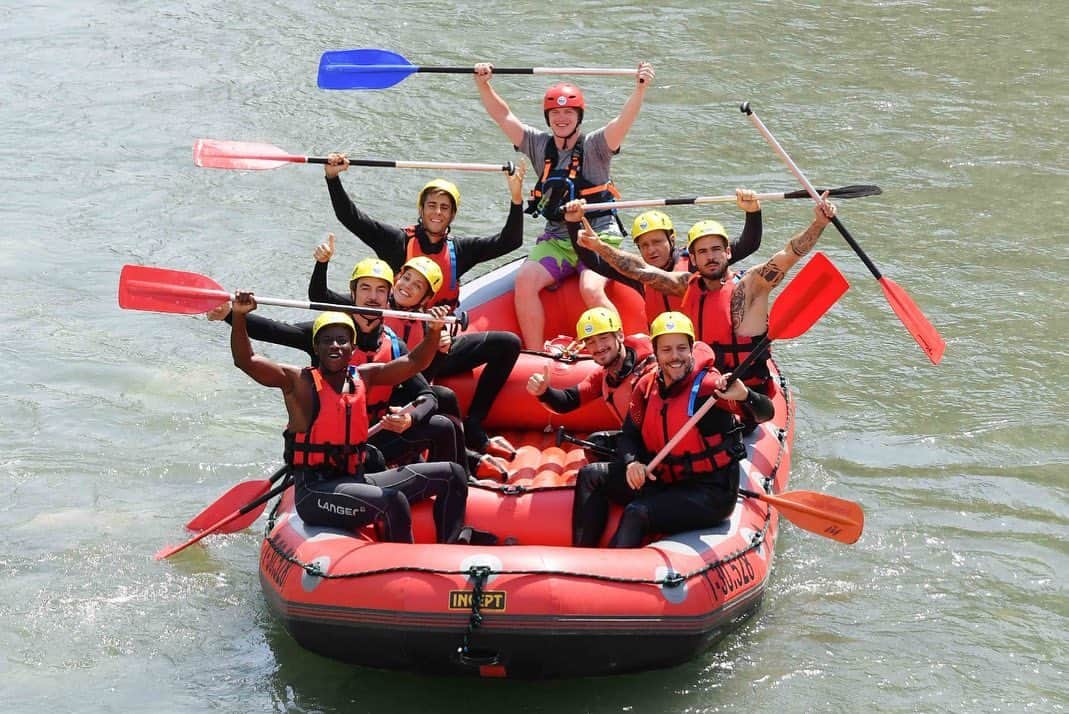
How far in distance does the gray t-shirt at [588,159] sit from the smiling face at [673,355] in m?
1.77

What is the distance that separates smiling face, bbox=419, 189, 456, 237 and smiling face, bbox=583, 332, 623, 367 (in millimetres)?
1108

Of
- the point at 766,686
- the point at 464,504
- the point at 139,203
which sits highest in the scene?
the point at 464,504

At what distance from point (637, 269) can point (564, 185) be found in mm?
884

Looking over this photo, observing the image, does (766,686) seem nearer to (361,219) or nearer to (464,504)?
(464,504)

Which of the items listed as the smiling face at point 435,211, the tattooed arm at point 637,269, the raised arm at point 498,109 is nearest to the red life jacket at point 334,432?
the smiling face at point 435,211

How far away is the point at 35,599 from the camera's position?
6.46 meters

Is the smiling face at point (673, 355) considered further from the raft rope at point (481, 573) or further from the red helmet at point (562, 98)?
the red helmet at point (562, 98)

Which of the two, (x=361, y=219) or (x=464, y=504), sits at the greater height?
(x=361, y=219)

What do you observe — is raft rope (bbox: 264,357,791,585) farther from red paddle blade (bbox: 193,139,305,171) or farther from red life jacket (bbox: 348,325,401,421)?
red paddle blade (bbox: 193,139,305,171)

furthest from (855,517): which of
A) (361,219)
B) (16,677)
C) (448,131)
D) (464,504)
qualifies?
(448,131)

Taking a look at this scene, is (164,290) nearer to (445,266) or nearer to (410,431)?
(410,431)

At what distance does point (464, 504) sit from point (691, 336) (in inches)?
43.4

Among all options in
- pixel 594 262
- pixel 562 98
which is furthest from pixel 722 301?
pixel 562 98

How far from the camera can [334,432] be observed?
5.45 meters
